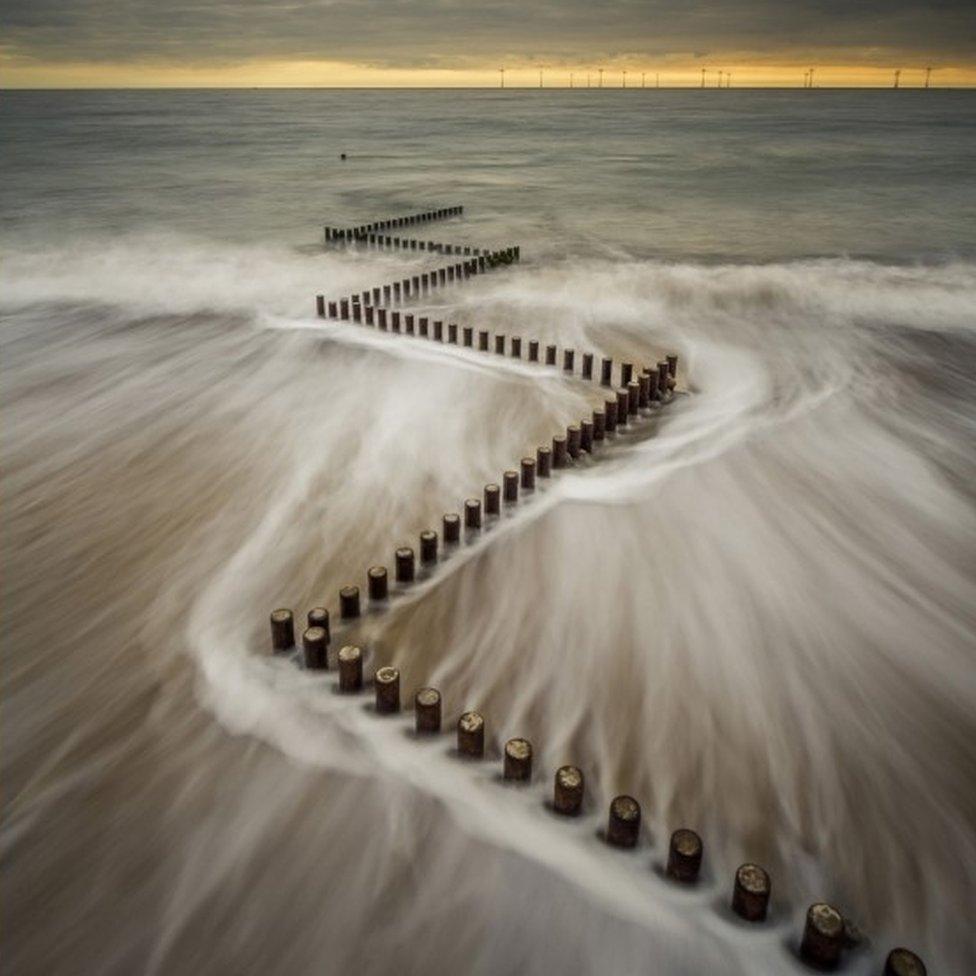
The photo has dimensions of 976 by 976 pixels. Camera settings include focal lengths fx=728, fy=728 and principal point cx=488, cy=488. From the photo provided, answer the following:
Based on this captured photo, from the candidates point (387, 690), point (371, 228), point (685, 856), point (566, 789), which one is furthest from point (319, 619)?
point (371, 228)

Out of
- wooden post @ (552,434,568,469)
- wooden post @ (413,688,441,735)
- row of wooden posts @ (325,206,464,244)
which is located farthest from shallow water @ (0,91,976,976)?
row of wooden posts @ (325,206,464,244)

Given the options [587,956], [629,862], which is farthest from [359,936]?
[629,862]

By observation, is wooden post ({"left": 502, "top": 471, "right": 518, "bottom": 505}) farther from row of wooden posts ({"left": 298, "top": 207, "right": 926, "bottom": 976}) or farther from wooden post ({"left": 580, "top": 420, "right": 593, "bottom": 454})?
wooden post ({"left": 580, "top": 420, "right": 593, "bottom": 454})

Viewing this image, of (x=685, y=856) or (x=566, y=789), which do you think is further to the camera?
(x=566, y=789)

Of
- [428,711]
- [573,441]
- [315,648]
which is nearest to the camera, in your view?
[428,711]

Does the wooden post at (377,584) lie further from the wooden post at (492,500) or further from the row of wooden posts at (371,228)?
the row of wooden posts at (371,228)

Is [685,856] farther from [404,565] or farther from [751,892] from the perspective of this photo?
[404,565]

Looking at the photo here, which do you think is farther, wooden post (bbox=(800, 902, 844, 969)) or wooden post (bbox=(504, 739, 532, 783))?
wooden post (bbox=(504, 739, 532, 783))

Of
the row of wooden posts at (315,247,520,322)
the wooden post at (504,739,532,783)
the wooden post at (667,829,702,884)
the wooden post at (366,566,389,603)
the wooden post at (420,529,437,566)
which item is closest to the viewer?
the wooden post at (667,829,702,884)

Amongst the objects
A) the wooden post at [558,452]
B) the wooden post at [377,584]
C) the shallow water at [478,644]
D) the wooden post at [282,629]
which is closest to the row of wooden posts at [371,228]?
the shallow water at [478,644]
